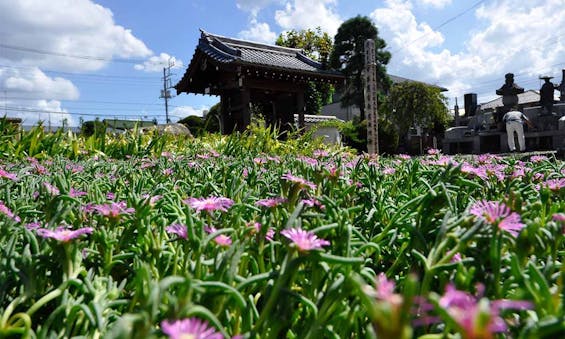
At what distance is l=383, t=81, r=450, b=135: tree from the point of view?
24812 millimetres

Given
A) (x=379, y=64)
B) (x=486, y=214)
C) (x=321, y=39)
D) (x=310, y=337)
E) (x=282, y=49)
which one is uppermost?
(x=321, y=39)

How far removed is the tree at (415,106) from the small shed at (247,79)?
11.9 metres

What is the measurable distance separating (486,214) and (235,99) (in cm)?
1247

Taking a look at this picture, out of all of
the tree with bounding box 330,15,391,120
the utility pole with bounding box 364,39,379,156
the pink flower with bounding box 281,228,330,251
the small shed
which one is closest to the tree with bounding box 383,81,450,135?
the tree with bounding box 330,15,391,120

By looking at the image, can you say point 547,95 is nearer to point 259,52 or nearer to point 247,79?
point 259,52

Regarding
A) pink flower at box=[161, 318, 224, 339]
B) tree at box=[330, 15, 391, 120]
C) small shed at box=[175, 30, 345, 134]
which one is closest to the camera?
pink flower at box=[161, 318, 224, 339]

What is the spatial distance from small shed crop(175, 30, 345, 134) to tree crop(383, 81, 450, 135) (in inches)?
468

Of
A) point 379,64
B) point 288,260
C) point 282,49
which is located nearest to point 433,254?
point 288,260

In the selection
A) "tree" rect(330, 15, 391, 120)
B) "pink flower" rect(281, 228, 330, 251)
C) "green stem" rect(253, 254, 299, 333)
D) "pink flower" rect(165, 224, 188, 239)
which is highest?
"tree" rect(330, 15, 391, 120)

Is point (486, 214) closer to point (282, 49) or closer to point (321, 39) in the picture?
point (282, 49)

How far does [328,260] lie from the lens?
448mm

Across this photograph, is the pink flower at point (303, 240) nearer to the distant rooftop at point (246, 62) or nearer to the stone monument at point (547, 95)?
the distant rooftop at point (246, 62)

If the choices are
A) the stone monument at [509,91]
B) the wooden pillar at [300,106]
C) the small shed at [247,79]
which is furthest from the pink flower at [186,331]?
the stone monument at [509,91]

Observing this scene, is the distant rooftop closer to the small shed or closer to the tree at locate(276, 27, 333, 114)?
the small shed
